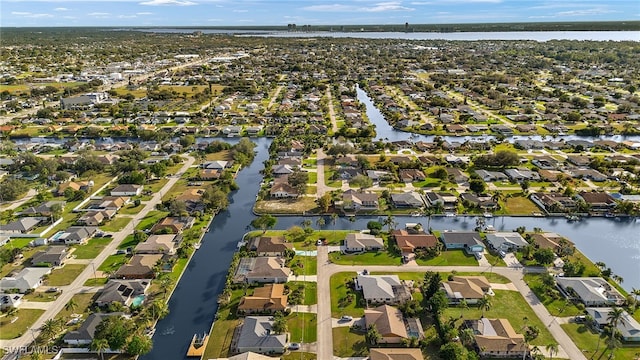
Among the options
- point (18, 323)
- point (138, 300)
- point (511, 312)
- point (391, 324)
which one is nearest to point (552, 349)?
point (511, 312)

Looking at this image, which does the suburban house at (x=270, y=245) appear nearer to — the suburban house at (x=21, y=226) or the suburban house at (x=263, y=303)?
the suburban house at (x=263, y=303)

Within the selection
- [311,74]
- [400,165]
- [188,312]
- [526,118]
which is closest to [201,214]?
[188,312]

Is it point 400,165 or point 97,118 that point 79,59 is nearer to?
point 97,118

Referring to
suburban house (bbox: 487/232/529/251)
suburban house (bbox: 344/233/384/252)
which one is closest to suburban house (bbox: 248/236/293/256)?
suburban house (bbox: 344/233/384/252)

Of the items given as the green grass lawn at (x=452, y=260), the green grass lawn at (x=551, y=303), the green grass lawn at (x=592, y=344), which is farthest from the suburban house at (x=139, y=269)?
the green grass lawn at (x=592, y=344)

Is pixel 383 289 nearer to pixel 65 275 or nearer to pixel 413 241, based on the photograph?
pixel 413 241

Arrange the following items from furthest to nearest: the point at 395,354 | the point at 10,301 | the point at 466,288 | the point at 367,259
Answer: the point at 367,259, the point at 466,288, the point at 10,301, the point at 395,354
